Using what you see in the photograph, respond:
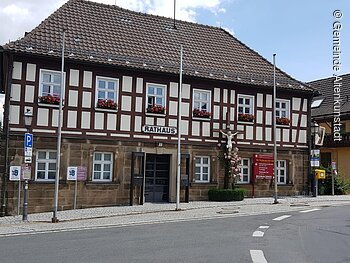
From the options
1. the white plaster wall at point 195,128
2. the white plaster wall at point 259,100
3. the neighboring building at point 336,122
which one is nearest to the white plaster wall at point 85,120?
the white plaster wall at point 195,128

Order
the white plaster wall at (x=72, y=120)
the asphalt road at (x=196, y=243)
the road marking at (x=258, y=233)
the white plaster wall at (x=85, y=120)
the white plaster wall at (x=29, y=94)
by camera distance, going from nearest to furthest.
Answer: the asphalt road at (x=196, y=243), the road marking at (x=258, y=233), the white plaster wall at (x=29, y=94), the white plaster wall at (x=72, y=120), the white plaster wall at (x=85, y=120)

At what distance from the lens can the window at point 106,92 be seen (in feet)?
71.7

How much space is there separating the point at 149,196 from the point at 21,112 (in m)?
7.32

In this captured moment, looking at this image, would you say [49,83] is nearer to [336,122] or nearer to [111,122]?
[111,122]

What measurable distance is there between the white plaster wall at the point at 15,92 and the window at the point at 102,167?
4.17 m

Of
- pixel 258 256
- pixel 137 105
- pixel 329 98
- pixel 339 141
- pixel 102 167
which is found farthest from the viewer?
pixel 329 98

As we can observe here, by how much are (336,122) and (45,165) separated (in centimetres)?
2047

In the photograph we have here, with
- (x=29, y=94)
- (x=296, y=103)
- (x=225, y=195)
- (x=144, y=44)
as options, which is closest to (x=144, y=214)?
(x=225, y=195)

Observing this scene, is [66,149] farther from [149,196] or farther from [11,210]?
[149,196]

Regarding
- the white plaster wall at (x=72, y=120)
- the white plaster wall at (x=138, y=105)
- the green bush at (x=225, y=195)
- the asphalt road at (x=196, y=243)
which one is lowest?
the asphalt road at (x=196, y=243)

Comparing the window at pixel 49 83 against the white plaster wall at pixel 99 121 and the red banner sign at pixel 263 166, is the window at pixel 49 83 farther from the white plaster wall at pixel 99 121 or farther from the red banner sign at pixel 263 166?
the red banner sign at pixel 263 166

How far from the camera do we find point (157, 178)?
Result: 23875mm

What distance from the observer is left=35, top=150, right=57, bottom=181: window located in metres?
20.7

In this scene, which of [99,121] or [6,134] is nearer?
[6,134]
